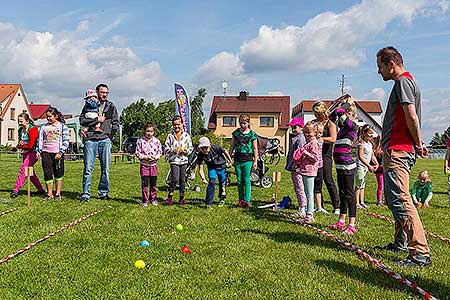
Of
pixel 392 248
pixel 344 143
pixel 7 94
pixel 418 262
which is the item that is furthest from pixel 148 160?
pixel 7 94

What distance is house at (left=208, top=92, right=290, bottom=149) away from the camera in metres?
50.3

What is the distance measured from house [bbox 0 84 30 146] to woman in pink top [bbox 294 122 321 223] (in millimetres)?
44441

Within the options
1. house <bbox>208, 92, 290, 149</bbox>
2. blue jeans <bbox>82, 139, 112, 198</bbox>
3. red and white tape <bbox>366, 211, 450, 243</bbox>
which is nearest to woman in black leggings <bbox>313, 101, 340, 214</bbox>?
red and white tape <bbox>366, 211, 450, 243</bbox>

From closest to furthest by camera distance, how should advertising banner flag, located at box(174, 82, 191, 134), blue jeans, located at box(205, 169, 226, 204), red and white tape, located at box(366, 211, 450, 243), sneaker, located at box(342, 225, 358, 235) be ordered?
red and white tape, located at box(366, 211, 450, 243) < sneaker, located at box(342, 225, 358, 235) < blue jeans, located at box(205, 169, 226, 204) < advertising banner flag, located at box(174, 82, 191, 134)

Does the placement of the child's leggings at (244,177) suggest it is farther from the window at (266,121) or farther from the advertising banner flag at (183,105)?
the window at (266,121)

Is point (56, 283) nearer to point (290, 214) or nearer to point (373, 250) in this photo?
point (373, 250)

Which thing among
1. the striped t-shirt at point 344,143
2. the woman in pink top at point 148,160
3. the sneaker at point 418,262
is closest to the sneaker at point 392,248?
the sneaker at point 418,262

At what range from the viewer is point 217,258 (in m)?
4.82

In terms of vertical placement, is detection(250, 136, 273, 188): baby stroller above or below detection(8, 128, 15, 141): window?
below

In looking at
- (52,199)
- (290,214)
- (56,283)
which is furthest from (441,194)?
(56,283)

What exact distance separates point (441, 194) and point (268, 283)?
31.5ft

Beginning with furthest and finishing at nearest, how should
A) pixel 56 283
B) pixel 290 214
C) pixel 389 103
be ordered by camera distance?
pixel 290 214 < pixel 389 103 < pixel 56 283

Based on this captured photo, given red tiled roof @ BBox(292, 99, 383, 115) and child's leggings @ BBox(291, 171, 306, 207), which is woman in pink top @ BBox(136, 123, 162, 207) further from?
red tiled roof @ BBox(292, 99, 383, 115)

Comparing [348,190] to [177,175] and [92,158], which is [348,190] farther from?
[92,158]
